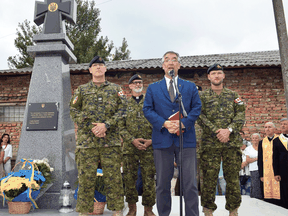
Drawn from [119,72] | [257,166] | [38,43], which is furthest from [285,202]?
[119,72]

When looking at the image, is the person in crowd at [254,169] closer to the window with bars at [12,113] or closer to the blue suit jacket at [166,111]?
the blue suit jacket at [166,111]

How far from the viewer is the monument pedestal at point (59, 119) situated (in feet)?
12.5

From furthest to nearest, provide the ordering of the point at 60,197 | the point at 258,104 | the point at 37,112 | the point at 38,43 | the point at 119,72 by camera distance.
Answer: the point at 119,72 → the point at 258,104 → the point at 38,43 → the point at 37,112 → the point at 60,197

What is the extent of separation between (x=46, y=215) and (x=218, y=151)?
2.25 metres

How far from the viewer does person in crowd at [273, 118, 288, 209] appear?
14.6 feet

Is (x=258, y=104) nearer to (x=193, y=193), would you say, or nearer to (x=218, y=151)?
(x=218, y=151)

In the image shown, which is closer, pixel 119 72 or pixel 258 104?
pixel 258 104

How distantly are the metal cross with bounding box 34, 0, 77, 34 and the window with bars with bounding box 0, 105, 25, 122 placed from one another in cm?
586

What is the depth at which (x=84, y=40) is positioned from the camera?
16719 millimetres

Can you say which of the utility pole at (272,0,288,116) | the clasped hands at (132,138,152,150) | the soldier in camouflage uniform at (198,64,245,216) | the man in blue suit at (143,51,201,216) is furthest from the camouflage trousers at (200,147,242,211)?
the utility pole at (272,0,288,116)

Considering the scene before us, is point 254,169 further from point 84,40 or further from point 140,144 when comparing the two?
point 84,40

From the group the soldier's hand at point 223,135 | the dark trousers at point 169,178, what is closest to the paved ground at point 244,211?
the dark trousers at point 169,178

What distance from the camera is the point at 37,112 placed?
407 cm

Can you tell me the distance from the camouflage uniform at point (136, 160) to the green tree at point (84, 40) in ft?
41.2
